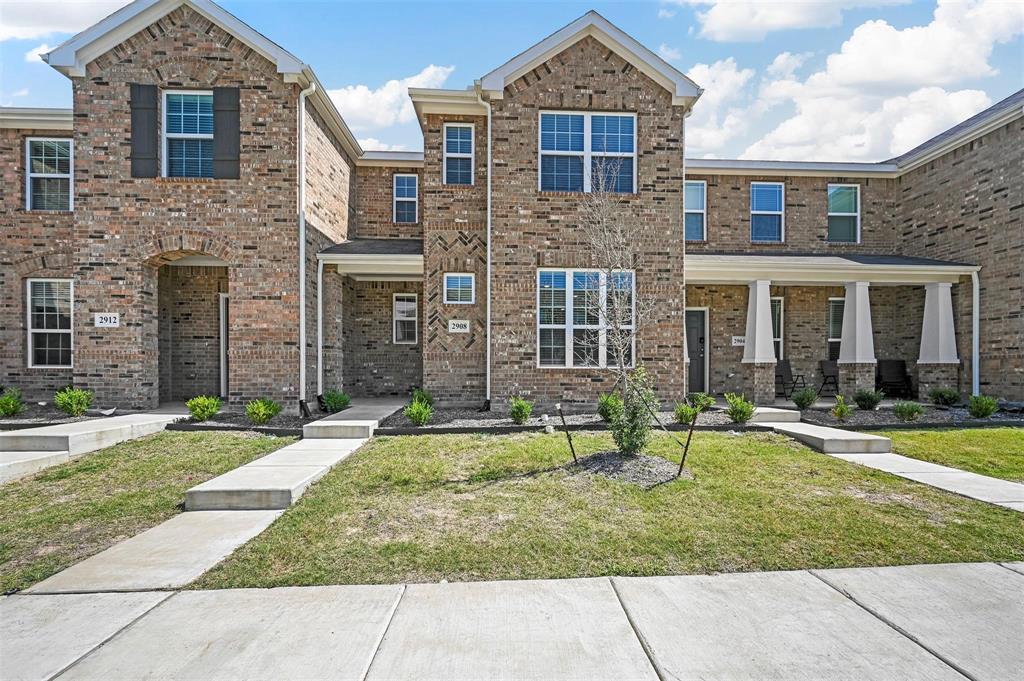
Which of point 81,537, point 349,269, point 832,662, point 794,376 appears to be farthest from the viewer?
point 794,376

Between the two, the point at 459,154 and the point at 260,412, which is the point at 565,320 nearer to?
the point at 459,154

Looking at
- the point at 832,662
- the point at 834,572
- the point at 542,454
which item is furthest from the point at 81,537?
the point at 834,572

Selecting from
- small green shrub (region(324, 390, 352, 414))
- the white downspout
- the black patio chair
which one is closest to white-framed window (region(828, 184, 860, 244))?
the black patio chair

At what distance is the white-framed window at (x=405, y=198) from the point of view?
14.2 m

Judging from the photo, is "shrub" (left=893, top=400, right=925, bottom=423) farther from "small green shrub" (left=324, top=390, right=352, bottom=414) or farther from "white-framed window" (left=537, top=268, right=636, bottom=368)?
"small green shrub" (left=324, top=390, right=352, bottom=414)

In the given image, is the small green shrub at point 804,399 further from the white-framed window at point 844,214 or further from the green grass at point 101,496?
the green grass at point 101,496

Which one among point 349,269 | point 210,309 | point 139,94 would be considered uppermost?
point 139,94

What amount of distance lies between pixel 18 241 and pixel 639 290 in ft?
43.4

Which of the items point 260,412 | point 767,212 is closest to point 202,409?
point 260,412

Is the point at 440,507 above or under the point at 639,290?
under

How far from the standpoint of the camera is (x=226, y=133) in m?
10.3

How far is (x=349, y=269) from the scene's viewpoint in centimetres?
1176

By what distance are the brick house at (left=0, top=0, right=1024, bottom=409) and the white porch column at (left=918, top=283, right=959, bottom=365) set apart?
39 mm

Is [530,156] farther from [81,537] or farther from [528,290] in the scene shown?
[81,537]
